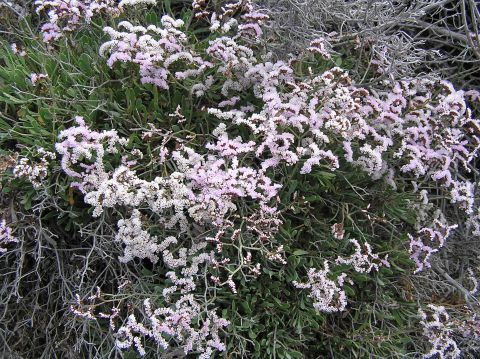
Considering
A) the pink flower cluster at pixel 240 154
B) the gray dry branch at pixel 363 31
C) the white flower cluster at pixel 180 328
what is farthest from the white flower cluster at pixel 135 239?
the gray dry branch at pixel 363 31

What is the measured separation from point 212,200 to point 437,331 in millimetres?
1203

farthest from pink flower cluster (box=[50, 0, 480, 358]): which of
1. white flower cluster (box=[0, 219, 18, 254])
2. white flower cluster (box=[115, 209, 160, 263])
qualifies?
white flower cluster (box=[0, 219, 18, 254])

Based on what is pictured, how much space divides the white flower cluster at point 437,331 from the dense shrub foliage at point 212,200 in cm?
1

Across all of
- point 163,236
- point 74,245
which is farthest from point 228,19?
point 74,245

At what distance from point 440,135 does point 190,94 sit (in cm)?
124

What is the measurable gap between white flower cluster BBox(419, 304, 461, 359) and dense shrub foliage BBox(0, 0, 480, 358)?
11mm

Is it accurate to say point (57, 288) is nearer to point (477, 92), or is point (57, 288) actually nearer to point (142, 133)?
point (142, 133)

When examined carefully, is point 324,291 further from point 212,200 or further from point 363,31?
point 363,31

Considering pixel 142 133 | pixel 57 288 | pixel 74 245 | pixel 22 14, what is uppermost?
pixel 22 14

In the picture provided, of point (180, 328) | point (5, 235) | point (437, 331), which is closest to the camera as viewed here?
point (180, 328)

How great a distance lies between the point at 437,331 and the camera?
2469mm

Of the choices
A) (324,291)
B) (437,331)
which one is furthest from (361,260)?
(437,331)

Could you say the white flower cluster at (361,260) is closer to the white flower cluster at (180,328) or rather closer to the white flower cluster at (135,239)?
the white flower cluster at (180,328)

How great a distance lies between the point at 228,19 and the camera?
9.00ft
